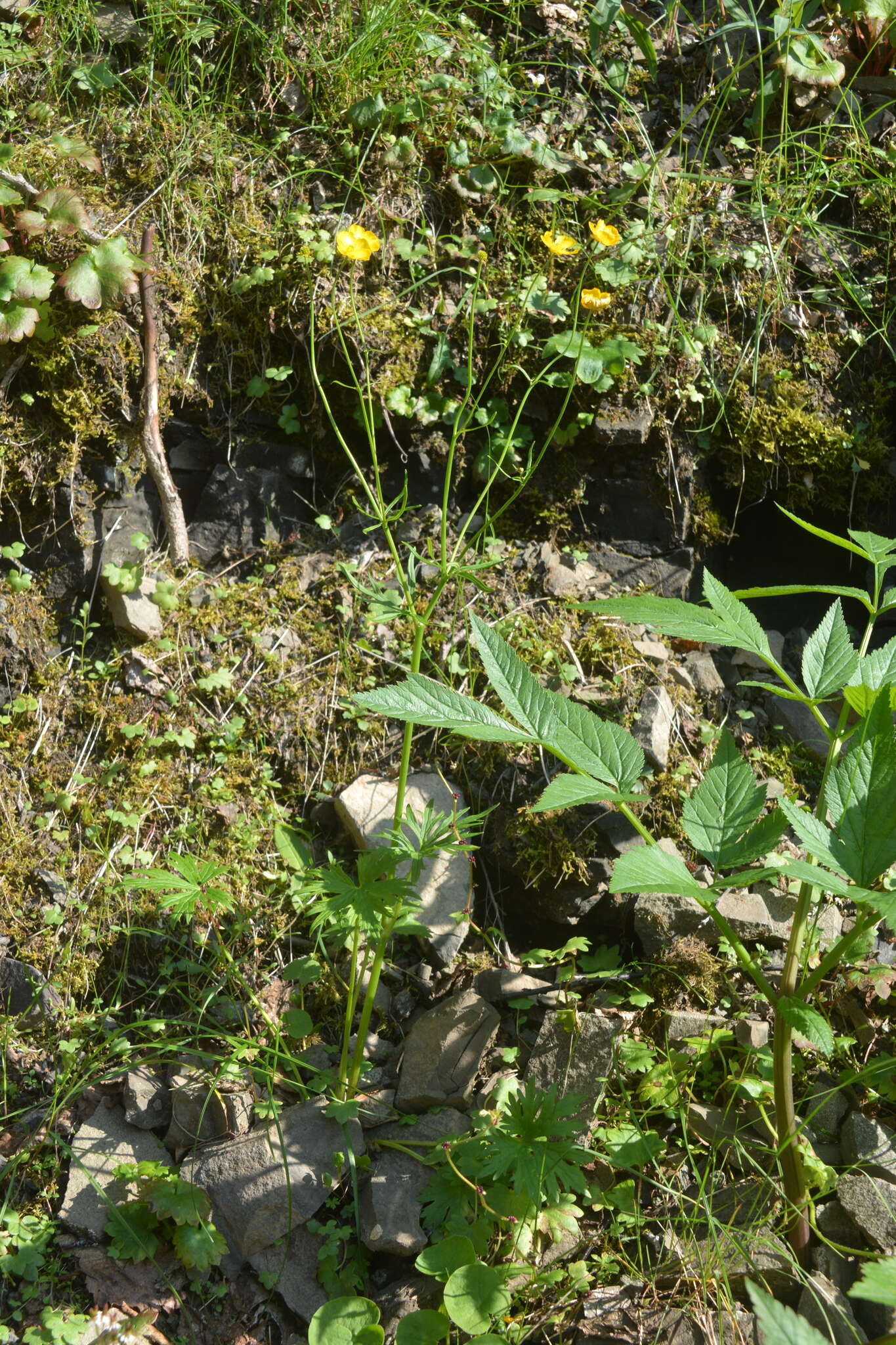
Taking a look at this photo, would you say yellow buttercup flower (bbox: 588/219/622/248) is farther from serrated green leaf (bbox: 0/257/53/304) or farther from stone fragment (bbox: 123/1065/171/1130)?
stone fragment (bbox: 123/1065/171/1130)

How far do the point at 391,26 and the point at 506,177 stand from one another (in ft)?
1.83

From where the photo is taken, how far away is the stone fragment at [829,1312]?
1549 mm

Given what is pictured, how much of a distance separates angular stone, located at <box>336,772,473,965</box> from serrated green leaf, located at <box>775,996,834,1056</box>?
34.2 inches

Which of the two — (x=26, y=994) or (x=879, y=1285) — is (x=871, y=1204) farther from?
(x=26, y=994)

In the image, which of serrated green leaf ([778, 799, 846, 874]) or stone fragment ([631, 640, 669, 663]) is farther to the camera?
stone fragment ([631, 640, 669, 663])

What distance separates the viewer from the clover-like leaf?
8.00 ft

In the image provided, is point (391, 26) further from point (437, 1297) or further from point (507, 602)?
point (437, 1297)

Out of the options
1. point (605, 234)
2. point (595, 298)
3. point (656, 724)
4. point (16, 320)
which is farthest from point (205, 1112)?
point (605, 234)

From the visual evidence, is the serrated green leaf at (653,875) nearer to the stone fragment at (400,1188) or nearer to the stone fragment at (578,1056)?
the stone fragment at (578,1056)

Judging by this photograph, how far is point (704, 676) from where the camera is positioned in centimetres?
256

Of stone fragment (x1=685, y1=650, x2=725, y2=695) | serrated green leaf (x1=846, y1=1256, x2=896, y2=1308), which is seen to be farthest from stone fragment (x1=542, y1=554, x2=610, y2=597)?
serrated green leaf (x1=846, y1=1256, x2=896, y2=1308)

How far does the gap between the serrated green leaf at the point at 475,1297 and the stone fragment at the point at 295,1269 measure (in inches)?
12.3

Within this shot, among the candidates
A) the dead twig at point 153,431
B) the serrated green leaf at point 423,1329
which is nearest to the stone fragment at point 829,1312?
the serrated green leaf at point 423,1329

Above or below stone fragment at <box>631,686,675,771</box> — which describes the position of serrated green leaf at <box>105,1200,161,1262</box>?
below
